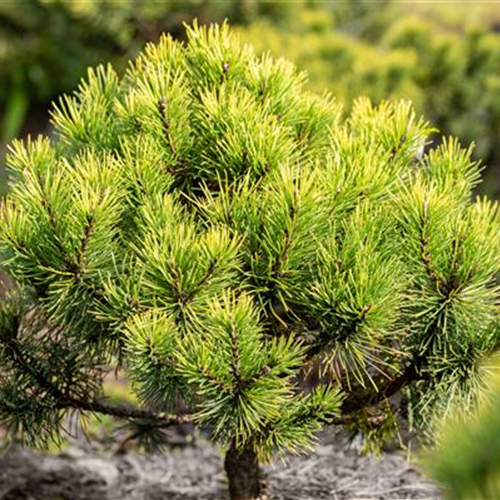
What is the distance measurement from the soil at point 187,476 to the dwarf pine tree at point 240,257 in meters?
0.79

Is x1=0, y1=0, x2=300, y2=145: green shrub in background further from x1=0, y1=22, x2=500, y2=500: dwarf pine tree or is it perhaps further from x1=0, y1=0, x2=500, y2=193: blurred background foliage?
x1=0, y1=22, x2=500, y2=500: dwarf pine tree

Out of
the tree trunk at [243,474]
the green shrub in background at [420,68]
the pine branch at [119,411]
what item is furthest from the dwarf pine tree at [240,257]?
the green shrub in background at [420,68]

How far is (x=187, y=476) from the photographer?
424cm

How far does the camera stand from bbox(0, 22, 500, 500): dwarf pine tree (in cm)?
258

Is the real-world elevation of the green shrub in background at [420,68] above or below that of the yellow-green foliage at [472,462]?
above

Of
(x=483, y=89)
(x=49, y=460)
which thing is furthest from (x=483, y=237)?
(x=483, y=89)

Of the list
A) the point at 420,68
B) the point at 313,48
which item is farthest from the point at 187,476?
the point at 420,68

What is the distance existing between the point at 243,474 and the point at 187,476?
105 cm

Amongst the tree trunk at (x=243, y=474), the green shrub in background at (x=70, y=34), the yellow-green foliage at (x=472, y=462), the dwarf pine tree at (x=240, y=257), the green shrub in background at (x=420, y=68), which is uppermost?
the green shrub in background at (x=70, y=34)

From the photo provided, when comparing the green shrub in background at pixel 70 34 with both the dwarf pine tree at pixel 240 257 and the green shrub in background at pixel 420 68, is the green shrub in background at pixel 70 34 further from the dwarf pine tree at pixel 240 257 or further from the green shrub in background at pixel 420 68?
the dwarf pine tree at pixel 240 257

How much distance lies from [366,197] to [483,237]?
0.36 m

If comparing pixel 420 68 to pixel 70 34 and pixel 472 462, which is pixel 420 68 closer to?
pixel 70 34

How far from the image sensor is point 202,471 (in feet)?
14.1

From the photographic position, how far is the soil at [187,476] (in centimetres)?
377
